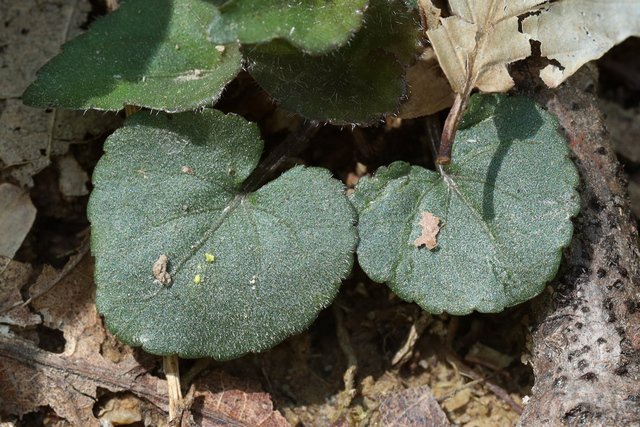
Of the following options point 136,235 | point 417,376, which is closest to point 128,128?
point 136,235

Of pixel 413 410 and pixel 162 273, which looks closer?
pixel 162 273

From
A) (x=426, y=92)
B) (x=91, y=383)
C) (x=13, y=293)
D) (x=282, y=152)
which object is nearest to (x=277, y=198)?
(x=282, y=152)

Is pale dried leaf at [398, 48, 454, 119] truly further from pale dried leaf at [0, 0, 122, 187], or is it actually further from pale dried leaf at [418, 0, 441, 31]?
pale dried leaf at [0, 0, 122, 187]

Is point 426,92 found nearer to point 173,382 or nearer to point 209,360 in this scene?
point 209,360

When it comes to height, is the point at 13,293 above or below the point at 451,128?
below

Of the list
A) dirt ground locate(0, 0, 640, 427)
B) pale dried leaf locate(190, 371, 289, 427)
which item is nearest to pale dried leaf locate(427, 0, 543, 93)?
dirt ground locate(0, 0, 640, 427)

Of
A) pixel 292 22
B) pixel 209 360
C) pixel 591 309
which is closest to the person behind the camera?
pixel 292 22

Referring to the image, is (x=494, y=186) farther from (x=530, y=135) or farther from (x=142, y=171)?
(x=142, y=171)

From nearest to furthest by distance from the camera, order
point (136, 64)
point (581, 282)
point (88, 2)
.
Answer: point (581, 282)
point (136, 64)
point (88, 2)
